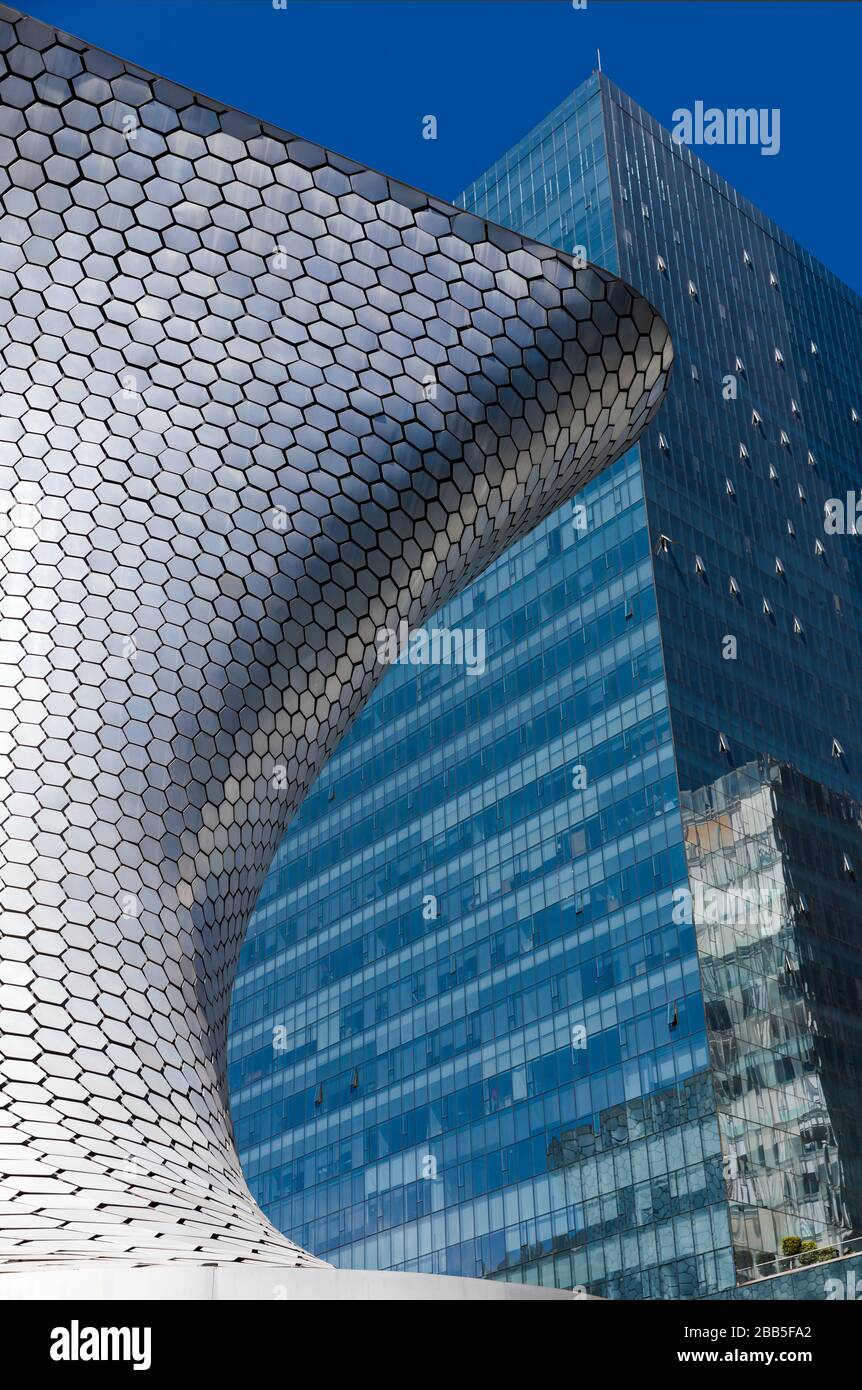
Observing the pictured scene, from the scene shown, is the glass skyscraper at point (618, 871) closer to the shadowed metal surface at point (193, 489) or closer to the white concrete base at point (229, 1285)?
the shadowed metal surface at point (193, 489)

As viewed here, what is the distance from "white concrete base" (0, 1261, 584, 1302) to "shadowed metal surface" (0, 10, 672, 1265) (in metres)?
4.19

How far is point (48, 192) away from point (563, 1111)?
3869 centimetres

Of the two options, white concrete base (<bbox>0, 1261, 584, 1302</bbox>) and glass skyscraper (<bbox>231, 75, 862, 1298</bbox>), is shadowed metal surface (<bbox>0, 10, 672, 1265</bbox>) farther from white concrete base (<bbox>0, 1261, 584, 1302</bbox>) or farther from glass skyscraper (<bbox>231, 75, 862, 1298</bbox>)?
glass skyscraper (<bbox>231, 75, 862, 1298</bbox>)

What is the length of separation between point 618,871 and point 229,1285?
1670 inches

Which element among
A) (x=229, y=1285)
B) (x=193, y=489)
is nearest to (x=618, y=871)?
(x=193, y=489)

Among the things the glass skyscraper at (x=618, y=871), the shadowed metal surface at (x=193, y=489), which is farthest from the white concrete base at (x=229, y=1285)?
the glass skyscraper at (x=618, y=871)

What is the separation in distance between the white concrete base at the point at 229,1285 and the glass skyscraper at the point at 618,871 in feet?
122

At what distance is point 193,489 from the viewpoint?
13.9m

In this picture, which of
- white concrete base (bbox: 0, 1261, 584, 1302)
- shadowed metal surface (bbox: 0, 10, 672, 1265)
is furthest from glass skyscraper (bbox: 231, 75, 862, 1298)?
white concrete base (bbox: 0, 1261, 584, 1302)

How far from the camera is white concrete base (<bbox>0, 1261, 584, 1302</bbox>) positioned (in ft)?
22.6

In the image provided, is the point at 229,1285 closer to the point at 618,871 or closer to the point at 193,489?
the point at 193,489
